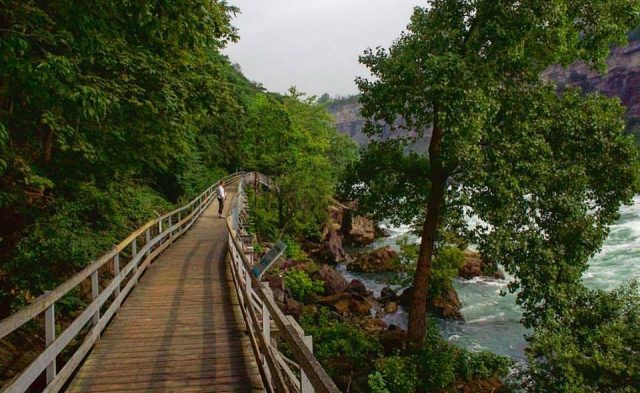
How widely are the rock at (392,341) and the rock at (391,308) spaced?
5.48m

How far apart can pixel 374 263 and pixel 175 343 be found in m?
24.5

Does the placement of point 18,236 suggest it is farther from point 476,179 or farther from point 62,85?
point 476,179

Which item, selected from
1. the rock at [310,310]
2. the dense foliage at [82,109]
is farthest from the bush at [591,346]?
the dense foliage at [82,109]

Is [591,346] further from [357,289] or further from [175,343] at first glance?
[357,289]

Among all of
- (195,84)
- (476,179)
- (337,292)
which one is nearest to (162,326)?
→ (195,84)

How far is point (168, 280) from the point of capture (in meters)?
11.3

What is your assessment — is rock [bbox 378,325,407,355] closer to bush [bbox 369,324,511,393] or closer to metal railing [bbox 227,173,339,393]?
bush [bbox 369,324,511,393]

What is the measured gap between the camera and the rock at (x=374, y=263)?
30000 mm

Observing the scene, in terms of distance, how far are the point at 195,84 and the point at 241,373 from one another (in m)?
6.32

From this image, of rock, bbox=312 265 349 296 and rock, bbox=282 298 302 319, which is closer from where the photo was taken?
rock, bbox=282 298 302 319

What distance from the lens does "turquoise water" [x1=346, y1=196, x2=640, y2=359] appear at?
1859cm

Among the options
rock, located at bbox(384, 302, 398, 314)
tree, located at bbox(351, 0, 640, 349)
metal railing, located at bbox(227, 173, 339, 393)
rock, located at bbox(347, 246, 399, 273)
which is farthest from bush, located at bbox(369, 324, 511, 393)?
rock, located at bbox(347, 246, 399, 273)

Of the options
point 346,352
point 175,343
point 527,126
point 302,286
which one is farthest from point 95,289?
point 302,286

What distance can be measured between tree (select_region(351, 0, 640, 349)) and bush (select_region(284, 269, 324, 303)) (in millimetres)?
10780
